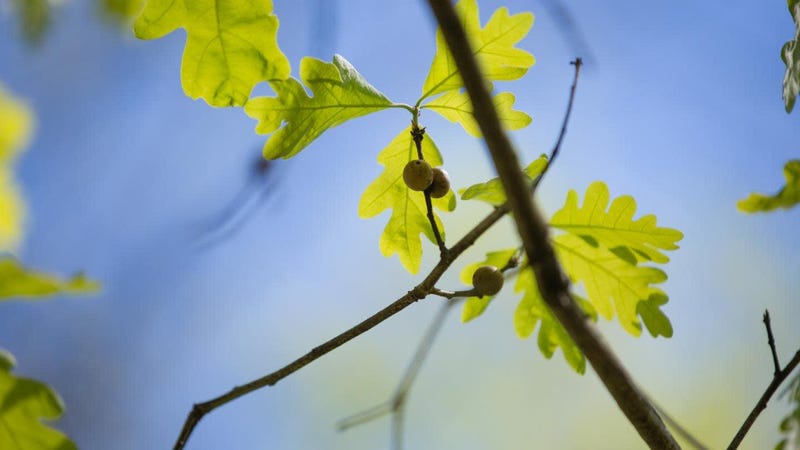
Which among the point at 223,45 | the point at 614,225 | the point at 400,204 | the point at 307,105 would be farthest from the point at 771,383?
the point at 223,45

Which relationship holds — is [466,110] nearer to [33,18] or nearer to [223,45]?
[223,45]

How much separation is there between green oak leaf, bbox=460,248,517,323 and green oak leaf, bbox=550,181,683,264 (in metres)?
0.16

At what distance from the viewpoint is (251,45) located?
61.2 inches

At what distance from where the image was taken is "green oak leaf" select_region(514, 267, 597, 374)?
1.79 meters

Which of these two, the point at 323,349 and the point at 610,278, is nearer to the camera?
the point at 323,349

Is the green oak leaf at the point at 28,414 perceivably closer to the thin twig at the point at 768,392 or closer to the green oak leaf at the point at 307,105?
the green oak leaf at the point at 307,105

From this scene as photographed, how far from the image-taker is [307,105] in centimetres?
161

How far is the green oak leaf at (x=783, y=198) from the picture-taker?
1187mm

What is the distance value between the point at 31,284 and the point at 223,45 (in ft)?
Result: 2.45

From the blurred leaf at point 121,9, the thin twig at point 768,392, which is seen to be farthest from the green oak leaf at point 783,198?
the blurred leaf at point 121,9

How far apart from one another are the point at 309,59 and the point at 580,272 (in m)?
0.90

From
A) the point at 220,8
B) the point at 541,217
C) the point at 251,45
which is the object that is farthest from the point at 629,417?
the point at 220,8

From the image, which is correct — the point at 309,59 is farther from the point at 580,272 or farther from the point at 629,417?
Answer: the point at 629,417

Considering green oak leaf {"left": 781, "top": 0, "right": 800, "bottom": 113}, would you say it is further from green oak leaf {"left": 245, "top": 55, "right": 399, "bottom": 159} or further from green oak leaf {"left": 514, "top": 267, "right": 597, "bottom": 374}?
green oak leaf {"left": 245, "top": 55, "right": 399, "bottom": 159}
